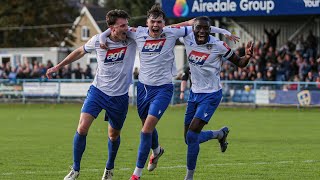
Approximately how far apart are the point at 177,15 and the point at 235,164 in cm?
2610

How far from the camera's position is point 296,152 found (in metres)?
16.6

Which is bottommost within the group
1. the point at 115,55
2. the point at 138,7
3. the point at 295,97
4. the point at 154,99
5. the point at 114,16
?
the point at 295,97

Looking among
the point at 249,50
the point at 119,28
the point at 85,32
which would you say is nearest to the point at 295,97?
the point at 249,50

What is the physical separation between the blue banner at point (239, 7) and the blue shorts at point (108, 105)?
2588cm

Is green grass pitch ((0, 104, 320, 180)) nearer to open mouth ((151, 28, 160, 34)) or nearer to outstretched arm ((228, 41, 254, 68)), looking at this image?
outstretched arm ((228, 41, 254, 68))

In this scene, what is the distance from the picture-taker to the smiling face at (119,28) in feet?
40.0

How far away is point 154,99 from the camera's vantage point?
1229cm

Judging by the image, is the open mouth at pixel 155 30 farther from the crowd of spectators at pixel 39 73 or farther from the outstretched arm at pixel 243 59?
the crowd of spectators at pixel 39 73

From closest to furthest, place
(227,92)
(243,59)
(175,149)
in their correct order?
1. (243,59)
2. (175,149)
3. (227,92)

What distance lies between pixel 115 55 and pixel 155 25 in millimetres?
701

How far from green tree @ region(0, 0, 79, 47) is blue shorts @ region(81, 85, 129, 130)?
63.3 m

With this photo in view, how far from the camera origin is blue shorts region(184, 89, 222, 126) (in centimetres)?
1239

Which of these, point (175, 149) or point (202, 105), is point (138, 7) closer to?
point (175, 149)

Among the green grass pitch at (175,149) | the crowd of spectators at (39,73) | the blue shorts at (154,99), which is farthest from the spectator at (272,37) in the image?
the blue shorts at (154,99)
